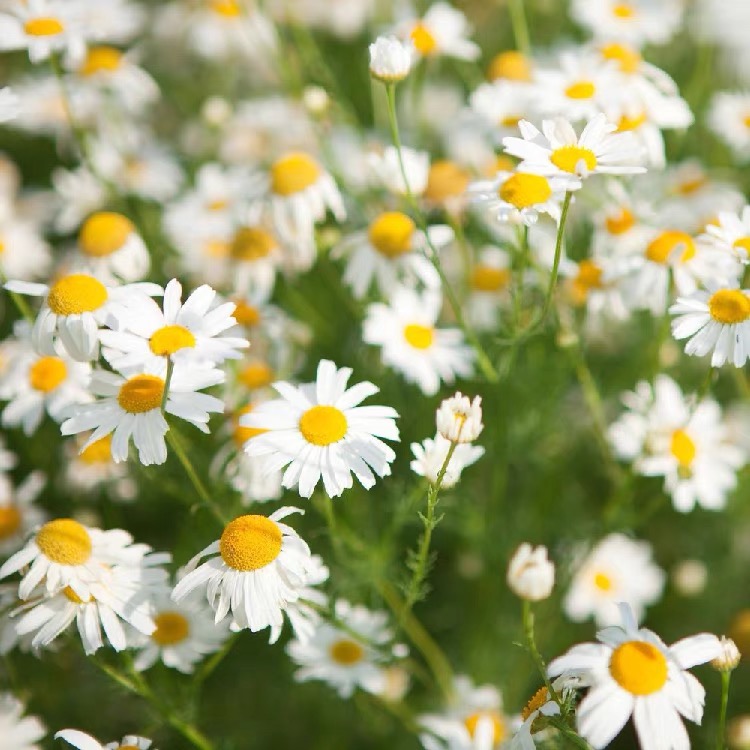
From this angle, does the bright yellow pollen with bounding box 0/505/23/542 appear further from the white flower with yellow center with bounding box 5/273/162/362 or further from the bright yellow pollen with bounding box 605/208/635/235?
the bright yellow pollen with bounding box 605/208/635/235

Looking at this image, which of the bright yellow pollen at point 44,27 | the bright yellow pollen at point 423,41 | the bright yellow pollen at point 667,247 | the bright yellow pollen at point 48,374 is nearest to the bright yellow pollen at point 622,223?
the bright yellow pollen at point 667,247

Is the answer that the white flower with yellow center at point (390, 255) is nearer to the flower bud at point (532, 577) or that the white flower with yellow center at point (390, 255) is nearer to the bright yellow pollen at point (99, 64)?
the flower bud at point (532, 577)

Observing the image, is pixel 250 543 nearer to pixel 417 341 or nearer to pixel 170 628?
pixel 170 628

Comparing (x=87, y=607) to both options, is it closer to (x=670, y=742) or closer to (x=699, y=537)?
(x=670, y=742)

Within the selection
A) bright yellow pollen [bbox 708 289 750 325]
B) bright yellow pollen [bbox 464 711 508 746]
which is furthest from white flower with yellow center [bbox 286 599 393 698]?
bright yellow pollen [bbox 708 289 750 325]

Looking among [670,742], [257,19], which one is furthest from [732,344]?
[257,19]

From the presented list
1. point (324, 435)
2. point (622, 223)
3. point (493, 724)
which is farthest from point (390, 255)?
point (493, 724)
